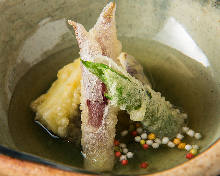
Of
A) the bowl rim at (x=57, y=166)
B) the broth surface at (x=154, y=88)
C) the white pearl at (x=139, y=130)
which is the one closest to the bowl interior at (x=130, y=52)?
the broth surface at (x=154, y=88)

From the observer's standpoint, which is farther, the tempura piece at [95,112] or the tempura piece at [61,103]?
the tempura piece at [61,103]

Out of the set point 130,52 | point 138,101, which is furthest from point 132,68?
point 138,101

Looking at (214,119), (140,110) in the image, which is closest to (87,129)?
(140,110)

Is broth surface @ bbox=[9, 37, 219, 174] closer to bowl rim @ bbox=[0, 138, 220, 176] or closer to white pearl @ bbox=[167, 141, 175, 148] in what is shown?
white pearl @ bbox=[167, 141, 175, 148]

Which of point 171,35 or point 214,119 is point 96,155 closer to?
point 214,119

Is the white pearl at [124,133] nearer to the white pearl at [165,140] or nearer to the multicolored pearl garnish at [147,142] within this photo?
the multicolored pearl garnish at [147,142]
